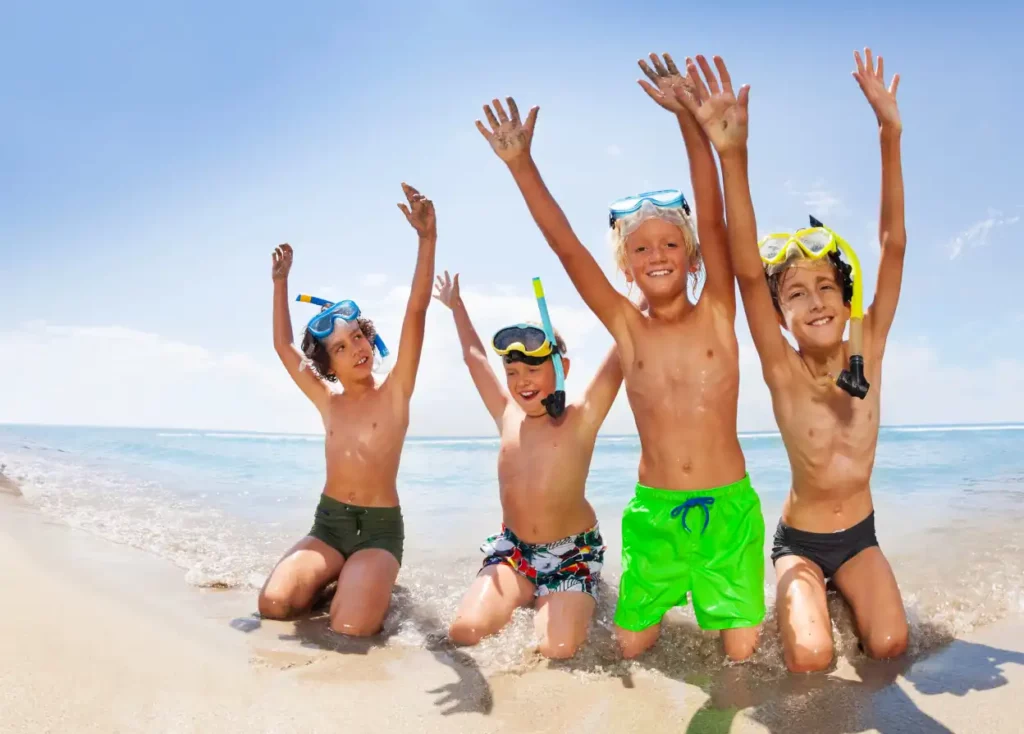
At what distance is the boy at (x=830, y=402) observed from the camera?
3648 millimetres

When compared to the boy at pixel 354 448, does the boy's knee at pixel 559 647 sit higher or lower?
lower

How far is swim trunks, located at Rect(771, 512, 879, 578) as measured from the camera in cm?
381

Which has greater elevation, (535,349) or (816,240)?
(816,240)

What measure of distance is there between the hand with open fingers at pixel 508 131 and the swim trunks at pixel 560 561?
2198mm

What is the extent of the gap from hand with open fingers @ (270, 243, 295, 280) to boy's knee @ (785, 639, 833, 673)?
4234 millimetres

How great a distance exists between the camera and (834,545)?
3.82 m

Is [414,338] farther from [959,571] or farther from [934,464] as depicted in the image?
[934,464]

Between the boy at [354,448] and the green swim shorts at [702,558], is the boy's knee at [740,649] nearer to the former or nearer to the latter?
the green swim shorts at [702,558]

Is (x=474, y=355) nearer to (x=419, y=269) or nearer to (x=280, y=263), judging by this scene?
(x=419, y=269)

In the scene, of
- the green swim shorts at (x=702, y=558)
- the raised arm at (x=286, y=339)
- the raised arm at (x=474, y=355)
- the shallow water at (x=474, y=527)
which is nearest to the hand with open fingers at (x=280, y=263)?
the raised arm at (x=286, y=339)

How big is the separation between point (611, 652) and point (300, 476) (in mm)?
11369

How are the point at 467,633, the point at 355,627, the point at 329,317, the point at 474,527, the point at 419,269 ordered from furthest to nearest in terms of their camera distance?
the point at 474,527 < the point at 329,317 < the point at 419,269 < the point at 355,627 < the point at 467,633

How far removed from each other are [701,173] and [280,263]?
10.9 ft

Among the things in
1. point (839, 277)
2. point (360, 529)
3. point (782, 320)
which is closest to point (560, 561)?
point (360, 529)
